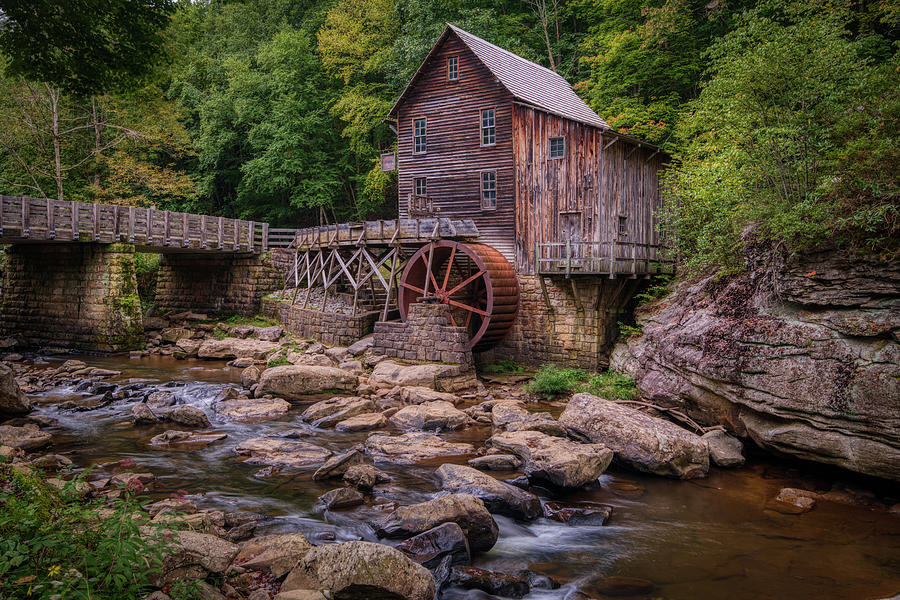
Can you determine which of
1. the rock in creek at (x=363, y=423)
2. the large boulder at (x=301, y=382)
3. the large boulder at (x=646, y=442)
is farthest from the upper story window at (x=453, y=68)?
the large boulder at (x=646, y=442)

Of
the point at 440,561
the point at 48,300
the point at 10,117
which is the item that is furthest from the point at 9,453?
the point at 10,117

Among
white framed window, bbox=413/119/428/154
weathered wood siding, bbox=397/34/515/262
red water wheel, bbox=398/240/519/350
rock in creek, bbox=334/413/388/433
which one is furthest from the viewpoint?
white framed window, bbox=413/119/428/154

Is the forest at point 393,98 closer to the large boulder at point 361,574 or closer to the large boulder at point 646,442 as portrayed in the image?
the large boulder at point 646,442

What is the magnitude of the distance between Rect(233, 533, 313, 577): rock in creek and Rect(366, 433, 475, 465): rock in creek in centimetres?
348

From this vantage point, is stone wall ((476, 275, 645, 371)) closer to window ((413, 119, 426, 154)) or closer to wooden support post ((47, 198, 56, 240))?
window ((413, 119, 426, 154))

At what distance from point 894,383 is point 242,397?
1179 centimetres

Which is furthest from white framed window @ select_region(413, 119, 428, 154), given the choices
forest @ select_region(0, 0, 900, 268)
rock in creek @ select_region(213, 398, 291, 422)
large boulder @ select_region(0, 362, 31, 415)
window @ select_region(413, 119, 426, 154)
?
large boulder @ select_region(0, 362, 31, 415)

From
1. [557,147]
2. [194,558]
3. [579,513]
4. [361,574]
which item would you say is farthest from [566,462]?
[557,147]

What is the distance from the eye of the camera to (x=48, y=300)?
19.3 metres

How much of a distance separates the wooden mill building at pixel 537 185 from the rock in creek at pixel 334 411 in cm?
569

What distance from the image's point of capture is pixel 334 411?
440 inches

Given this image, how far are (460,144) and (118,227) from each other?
1168 cm

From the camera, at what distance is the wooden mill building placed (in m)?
14.6

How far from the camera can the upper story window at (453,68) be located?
57.5ft
